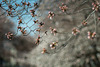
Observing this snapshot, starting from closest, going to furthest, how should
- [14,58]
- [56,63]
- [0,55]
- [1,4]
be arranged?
[1,4], [56,63], [0,55], [14,58]

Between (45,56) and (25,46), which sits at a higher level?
(45,56)

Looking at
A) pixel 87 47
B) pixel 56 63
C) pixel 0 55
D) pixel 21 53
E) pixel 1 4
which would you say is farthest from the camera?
pixel 21 53

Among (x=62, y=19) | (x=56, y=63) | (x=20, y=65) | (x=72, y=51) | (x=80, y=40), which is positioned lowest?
(x=20, y=65)

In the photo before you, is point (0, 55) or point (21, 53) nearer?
point (0, 55)

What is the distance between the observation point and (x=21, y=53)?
2120 cm

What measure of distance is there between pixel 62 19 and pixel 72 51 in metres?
2.19

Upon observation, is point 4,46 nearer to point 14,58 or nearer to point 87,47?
point 14,58

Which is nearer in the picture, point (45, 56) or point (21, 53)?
point (45, 56)

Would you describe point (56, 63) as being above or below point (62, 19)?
below

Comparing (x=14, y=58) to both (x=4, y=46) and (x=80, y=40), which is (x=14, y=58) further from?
(x=80, y=40)

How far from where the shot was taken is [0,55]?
18.0 meters

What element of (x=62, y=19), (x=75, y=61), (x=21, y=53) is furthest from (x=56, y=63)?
(x=21, y=53)

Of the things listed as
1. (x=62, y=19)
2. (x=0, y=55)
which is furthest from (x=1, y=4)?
(x=0, y=55)

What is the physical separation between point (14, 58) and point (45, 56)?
12.3m
